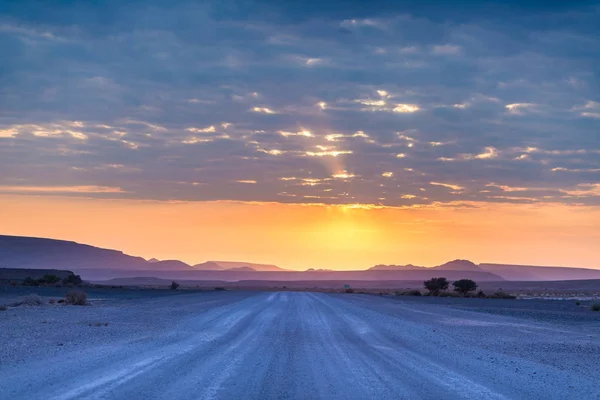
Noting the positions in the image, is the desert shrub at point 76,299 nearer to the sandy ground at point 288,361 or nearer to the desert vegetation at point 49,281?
the sandy ground at point 288,361

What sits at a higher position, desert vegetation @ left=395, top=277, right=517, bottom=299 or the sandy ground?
desert vegetation @ left=395, top=277, right=517, bottom=299

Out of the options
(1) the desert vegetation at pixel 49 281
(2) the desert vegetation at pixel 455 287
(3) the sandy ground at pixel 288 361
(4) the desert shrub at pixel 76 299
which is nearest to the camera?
(3) the sandy ground at pixel 288 361

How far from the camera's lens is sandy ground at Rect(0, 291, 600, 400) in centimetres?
1184

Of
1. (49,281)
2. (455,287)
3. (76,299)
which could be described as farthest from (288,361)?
(49,281)

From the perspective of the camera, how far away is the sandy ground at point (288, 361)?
11844 millimetres

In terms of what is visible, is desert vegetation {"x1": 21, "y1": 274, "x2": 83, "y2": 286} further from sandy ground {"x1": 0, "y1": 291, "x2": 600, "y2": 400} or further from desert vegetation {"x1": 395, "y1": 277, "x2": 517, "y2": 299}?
sandy ground {"x1": 0, "y1": 291, "x2": 600, "y2": 400}

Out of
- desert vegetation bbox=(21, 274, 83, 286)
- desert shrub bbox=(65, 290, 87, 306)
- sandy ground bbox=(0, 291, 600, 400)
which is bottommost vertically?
sandy ground bbox=(0, 291, 600, 400)

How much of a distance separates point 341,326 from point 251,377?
14.5 m

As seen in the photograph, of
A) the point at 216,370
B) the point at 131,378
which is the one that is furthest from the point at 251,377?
the point at 131,378

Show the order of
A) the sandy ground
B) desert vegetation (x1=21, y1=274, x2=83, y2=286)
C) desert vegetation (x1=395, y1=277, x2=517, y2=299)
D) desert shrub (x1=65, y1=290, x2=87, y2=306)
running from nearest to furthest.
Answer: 1. the sandy ground
2. desert shrub (x1=65, y1=290, x2=87, y2=306)
3. desert vegetation (x1=395, y1=277, x2=517, y2=299)
4. desert vegetation (x1=21, y1=274, x2=83, y2=286)

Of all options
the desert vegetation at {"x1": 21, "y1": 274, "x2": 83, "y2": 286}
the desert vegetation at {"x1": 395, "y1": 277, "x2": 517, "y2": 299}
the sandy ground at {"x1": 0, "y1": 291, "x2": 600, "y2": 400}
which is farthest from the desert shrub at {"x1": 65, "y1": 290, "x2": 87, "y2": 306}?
the desert vegetation at {"x1": 395, "y1": 277, "x2": 517, "y2": 299}

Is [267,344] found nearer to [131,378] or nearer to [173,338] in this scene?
[173,338]

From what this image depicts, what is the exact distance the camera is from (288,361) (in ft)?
52.0

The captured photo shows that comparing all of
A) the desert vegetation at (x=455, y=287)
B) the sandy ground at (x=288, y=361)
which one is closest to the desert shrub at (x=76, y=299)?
the sandy ground at (x=288, y=361)
